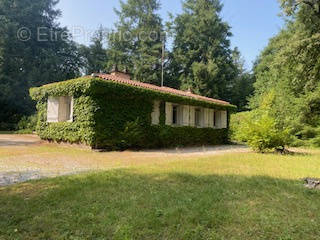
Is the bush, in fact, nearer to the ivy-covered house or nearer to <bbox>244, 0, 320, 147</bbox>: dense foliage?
<bbox>244, 0, 320, 147</bbox>: dense foliage

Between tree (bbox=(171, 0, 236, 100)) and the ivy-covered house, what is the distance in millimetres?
14380

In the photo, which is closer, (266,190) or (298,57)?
(266,190)

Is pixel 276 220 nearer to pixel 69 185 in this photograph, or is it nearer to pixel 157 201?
pixel 157 201

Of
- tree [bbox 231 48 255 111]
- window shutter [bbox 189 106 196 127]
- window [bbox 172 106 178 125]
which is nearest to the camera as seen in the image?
window [bbox 172 106 178 125]

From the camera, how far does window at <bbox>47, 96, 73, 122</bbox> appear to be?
11180mm

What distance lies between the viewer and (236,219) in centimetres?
271

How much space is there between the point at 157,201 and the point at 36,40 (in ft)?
104

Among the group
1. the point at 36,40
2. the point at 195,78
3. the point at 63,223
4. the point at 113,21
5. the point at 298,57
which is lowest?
the point at 63,223

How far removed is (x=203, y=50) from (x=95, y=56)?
15734 millimetres

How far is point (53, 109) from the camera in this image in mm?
11320

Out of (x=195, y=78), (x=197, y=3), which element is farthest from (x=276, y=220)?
(x=197, y=3)

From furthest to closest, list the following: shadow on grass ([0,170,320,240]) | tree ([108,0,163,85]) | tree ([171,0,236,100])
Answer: tree ([108,0,163,85]) → tree ([171,0,236,100]) → shadow on grass ([0,170,320,240])

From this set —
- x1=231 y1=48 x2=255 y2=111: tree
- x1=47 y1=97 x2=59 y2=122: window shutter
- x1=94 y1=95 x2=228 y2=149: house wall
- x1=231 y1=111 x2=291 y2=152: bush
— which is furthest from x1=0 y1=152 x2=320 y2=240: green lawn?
x1=231 y1=48 x2=255 y2=111: tree

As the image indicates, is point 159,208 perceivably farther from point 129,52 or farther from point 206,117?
point 129,52
